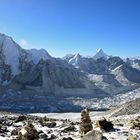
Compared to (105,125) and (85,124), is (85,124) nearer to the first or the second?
(85,124)

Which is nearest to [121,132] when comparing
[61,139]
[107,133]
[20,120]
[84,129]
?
[107,133]

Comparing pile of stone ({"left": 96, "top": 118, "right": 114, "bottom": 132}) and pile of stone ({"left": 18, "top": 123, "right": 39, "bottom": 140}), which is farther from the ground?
pile of stone ({"left": 96, "top": 118, "right": 114, "bottom": 132})

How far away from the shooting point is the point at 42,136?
24.5 metres

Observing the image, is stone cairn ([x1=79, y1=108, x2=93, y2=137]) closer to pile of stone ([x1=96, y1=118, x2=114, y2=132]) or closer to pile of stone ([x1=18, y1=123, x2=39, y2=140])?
pile of stone ([x1=96, y1=118, x2=114, y2=132])

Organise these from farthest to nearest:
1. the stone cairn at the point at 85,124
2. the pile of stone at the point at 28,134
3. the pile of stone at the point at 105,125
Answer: the pile of stone at the point at 105,125, the stone cairn at the point at 85,124, the pile of stone at the point at 28,134

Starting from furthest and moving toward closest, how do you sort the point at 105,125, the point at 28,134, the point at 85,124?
the point at 105,125 → the point at 85,124 → the point at 28,134

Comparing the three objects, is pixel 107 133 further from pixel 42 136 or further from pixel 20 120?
pixel 20 120

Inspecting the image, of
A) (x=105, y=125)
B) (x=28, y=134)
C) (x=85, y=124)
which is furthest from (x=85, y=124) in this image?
(x=28, y=134)

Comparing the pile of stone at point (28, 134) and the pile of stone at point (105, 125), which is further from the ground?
the pile of stone at point (105, 125)

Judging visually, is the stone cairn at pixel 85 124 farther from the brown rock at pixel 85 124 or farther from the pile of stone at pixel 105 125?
the pile of stone at pixel 105 125

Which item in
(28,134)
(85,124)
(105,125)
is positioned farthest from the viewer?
(105,125)

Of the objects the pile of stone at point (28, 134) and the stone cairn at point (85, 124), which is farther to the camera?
the stone cairn at point (85, 124)

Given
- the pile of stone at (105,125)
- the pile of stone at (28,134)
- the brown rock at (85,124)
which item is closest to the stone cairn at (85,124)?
the brown rock at (85,124)

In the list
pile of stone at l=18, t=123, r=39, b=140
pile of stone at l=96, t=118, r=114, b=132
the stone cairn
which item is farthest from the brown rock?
pile of stone at l=18, t=123, r=39, b=140
